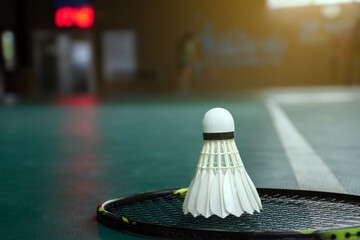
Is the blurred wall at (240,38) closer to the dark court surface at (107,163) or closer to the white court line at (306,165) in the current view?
the dark court surface at (107,163)

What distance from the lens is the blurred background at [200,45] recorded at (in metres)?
20.3

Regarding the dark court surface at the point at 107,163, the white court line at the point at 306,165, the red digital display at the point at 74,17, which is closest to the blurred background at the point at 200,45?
the red digital display at the point at 74,17

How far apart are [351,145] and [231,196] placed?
2.31m

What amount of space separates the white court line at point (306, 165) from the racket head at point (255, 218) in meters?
0.41

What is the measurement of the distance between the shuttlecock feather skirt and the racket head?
4 centimetres

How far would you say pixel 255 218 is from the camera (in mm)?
1572

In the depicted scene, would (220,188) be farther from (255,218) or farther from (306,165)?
(306,165)

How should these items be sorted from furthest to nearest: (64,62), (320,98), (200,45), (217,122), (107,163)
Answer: (64,62), (200,45), (320,98), (107,163), (217,122)

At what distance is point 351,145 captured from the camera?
11.8 ft

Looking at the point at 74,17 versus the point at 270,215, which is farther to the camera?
the point at 74,17

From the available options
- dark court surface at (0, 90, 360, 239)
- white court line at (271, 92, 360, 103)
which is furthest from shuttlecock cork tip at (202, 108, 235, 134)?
white court line at (271, 92, 360, 103)

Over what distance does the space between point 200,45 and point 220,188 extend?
64.0 feet

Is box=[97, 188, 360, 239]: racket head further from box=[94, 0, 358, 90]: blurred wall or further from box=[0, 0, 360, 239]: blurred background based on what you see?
box=[94, 0, 358, 90]: blurred wall

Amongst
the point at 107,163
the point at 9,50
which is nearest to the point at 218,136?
the point at 107,163
